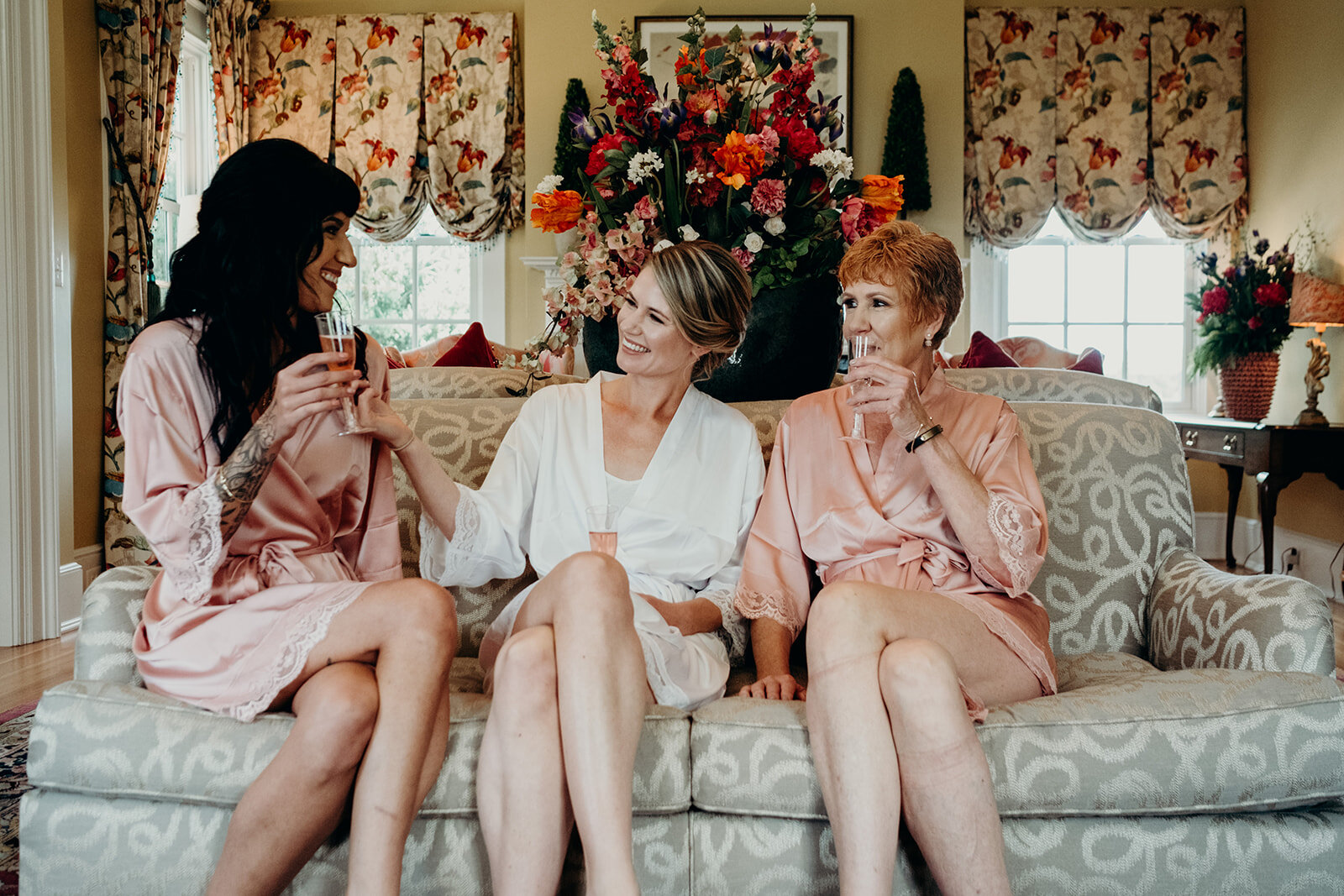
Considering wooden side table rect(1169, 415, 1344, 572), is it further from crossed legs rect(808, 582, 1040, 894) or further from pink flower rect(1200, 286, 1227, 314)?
crossed legs rect(808, 582, 1040, 894)

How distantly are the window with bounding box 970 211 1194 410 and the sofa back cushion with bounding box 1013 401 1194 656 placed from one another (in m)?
3.83

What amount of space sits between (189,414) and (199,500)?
0.15 m

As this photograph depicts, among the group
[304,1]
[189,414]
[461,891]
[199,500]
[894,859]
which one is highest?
[304,1]

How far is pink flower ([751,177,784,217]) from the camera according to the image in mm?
1860

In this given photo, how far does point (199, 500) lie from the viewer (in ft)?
4.12

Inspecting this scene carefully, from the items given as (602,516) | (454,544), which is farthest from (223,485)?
(602,516)

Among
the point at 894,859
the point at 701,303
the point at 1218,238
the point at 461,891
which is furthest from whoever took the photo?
the point at 1218,238

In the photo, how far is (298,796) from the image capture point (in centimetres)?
116

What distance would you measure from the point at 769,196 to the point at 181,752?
1.40 metres

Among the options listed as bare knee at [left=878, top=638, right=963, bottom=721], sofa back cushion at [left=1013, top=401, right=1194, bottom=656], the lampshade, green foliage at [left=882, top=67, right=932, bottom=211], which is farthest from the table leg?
bare knee at [left=878, top=638, right=963, bottom=721]

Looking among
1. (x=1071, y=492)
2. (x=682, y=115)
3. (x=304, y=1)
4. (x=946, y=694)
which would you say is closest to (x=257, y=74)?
(x=304, y=1)

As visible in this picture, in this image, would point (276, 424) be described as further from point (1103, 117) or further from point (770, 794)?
point (1103, 117)

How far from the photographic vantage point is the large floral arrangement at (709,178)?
1.89 m

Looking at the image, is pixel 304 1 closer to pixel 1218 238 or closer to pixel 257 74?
pixel 257 74
